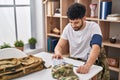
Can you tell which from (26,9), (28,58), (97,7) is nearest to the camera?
(28,58)

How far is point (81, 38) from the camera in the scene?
1.96m

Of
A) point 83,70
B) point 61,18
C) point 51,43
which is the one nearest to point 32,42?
point 51,43

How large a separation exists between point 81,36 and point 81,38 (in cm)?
2

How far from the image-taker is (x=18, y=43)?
292cm

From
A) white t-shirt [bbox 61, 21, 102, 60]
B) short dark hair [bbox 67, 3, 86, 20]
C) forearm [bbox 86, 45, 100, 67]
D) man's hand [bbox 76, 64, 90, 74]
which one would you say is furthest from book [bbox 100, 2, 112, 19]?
man's hand [bbox 76, 64, 90, 74]

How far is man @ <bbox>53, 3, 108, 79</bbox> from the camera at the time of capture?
1.77 metres

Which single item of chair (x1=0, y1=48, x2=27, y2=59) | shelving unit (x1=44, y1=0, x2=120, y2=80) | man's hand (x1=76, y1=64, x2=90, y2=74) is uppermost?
shelving unit (x1=44, y1=0, x2=120, y2=80)

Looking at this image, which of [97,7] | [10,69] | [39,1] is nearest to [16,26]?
[39,1]

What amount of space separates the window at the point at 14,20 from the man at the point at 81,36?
4.55 feet

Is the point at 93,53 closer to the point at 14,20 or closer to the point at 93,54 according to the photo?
the point at 93,54

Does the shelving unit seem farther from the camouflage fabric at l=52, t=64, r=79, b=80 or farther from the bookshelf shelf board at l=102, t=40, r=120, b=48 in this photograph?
the camouflage fabric at l=52, t=64, r=79, b=80

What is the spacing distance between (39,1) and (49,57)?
1.70m

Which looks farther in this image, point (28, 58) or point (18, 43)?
point (18, 43)

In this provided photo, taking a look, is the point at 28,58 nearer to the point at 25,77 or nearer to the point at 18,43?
the point at 25,77
